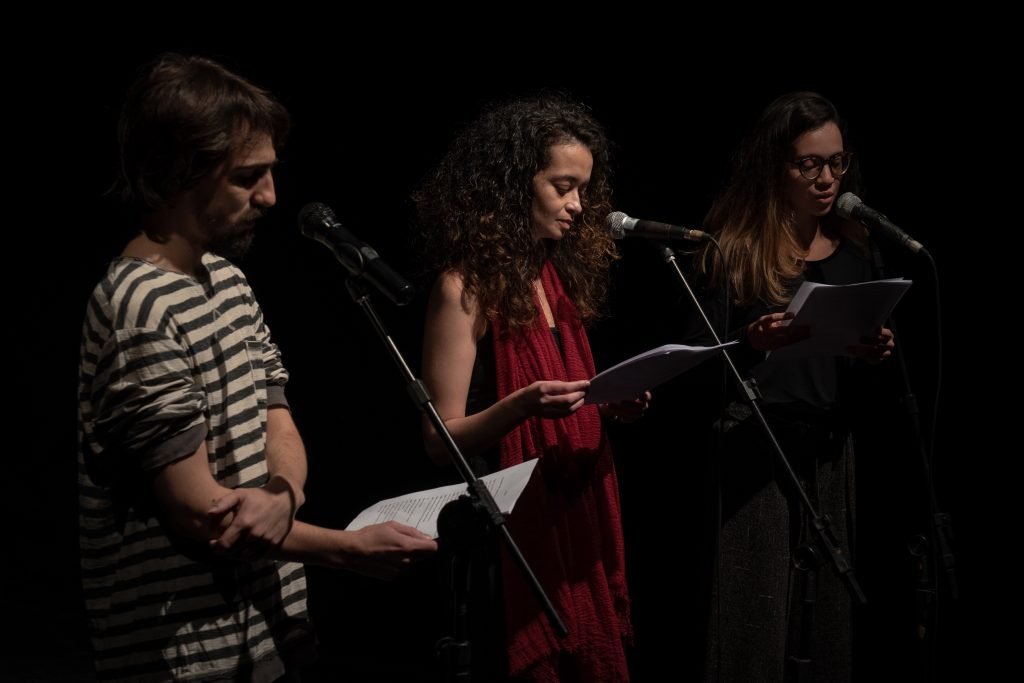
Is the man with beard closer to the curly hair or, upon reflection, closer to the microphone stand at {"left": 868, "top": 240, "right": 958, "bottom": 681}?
the curly hair

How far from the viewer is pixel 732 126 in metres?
3.21

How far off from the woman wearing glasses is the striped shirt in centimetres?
132

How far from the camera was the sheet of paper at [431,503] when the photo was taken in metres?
1.52

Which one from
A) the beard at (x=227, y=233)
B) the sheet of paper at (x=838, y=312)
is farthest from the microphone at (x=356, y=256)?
the sheet of paper at (x=838, y=312)

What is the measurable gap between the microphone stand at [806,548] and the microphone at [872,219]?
0.50 metres

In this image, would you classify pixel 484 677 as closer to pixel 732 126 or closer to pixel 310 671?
pixel 310 671

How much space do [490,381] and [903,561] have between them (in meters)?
1.58

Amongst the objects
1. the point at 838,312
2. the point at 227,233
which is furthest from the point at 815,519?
the point at 227,233

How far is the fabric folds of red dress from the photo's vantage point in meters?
1.99

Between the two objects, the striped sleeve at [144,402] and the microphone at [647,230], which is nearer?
the striped sleeve at [144,402]

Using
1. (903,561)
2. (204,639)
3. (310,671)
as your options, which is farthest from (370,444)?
(204,639)

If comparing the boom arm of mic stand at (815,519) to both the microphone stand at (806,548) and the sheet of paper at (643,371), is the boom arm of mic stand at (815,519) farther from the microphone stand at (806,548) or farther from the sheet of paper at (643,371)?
the sheet of paper at (643,371)

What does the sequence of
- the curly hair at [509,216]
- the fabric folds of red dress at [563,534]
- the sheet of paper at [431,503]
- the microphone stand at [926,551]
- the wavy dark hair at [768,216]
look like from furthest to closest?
1. the wavy dark hair at [768,216]
2. the microphone stand at [926,551]
3. the curly hair at [509,216]
4. the fabric folds of red dress at [563,534]
5. the sheet of paper at [431,503]

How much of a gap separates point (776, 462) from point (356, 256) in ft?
4.33
